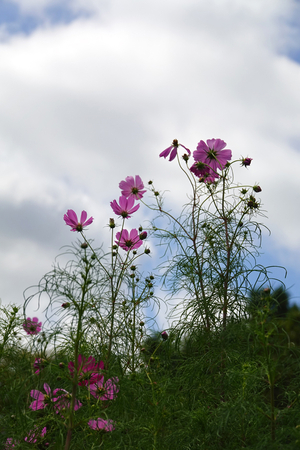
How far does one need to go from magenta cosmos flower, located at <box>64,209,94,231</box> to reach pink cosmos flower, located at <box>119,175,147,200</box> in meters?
0.40

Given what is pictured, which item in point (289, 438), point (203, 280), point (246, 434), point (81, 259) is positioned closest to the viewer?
point (289, 438)

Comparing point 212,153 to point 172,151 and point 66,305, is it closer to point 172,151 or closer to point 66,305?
point 172,151

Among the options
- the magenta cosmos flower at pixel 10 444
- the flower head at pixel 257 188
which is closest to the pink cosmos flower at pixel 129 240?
the flower head at pixel 257 188

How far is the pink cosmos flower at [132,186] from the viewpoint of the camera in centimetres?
273

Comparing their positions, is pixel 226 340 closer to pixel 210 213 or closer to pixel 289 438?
pixel 289 438

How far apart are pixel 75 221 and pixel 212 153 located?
0.79m

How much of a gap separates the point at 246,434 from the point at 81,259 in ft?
3.29

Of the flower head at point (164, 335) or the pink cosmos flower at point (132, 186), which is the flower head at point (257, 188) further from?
the flower head at point (164, 335)

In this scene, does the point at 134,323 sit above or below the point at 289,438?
above

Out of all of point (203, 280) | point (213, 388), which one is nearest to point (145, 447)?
point (213, 388)

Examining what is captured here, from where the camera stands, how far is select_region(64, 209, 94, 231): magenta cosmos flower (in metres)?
2.37

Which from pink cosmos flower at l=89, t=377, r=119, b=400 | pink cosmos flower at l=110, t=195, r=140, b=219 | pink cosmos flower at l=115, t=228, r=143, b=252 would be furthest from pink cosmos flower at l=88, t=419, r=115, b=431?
pink cosmos flower at l=110, t=195, r=140, b=219

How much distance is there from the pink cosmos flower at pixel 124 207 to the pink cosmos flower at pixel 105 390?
855 mm

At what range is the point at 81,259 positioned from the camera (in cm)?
206
